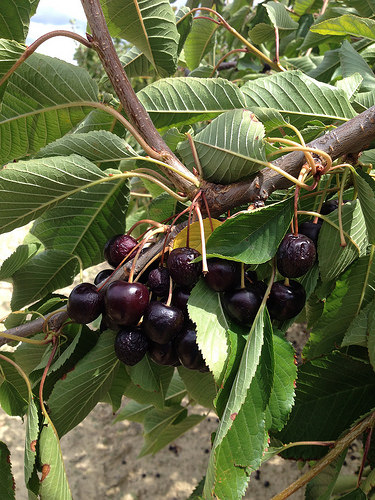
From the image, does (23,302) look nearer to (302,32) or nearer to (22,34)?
(22,34)

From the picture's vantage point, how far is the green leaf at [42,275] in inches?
48.4

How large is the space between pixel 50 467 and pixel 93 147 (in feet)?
2.18

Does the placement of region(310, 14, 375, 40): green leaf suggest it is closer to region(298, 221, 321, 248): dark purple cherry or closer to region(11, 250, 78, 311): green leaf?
region(298, 221, 321, 248): dark purple cherry

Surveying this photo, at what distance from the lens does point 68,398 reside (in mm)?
1024

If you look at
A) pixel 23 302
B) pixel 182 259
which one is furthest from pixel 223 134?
pixel 23 302

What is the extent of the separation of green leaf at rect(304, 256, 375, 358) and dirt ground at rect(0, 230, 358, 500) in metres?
2.07

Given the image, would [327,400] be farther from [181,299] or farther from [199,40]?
[199,40]

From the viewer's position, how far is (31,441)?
3.02 feet

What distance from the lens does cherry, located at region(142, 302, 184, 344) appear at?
2.77 feet

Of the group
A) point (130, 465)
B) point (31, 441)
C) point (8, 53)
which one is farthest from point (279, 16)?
point (130, 465)

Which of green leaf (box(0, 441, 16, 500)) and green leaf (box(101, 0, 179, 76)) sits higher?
green leaf (box(101, 0, 179, 76))

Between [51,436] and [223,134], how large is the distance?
704mm

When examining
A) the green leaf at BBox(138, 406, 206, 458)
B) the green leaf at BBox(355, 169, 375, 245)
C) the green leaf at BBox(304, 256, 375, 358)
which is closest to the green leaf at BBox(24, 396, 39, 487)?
the green leaf at BBox(304, 256, 375, 358)

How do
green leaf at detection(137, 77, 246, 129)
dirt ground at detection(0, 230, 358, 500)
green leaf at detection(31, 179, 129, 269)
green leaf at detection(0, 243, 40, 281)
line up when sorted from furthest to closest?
dirt ground at detection(0, 230, 358, 500), green leaf at detection(0, 243, 40, 281), green leaf at detection(31, 179, 129, 269), green leaf at detection(137, 77, 246, 129)
